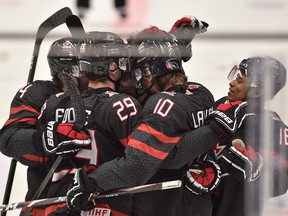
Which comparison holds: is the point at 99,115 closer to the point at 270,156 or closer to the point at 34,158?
the point at 34,158

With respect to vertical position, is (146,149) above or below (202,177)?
above

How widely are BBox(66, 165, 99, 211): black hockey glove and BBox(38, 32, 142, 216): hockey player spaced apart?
8 centimetres

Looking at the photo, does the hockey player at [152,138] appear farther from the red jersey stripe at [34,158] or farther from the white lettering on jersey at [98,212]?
the red jersey stripe at [34,158]

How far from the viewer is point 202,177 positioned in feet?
7.50

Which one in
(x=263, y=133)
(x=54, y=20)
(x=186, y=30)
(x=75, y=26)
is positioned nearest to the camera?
(x=263, y=133)

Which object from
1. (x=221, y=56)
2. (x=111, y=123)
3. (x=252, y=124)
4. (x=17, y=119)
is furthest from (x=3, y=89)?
(x=252, y=124)

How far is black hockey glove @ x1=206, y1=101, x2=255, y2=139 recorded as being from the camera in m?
2.03

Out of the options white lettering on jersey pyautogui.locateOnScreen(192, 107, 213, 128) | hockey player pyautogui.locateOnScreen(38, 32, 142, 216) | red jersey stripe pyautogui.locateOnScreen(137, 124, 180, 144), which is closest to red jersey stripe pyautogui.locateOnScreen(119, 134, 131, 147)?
hockey player pyautogui.locateOnScreen(38, 32, 142, 216)

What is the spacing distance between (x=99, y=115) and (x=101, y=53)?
8.1 inches

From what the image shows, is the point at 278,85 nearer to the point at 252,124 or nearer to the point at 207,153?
the point at 252,124

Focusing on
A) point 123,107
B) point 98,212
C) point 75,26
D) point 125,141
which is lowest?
point 98,212

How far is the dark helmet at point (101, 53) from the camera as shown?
2.06 meters

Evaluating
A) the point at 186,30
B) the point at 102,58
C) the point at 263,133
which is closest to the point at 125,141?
the point at 102,58

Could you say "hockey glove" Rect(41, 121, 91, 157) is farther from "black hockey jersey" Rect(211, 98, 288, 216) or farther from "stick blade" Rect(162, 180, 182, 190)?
"black hockey jersey" Rect(211, 98, 288, 216)
